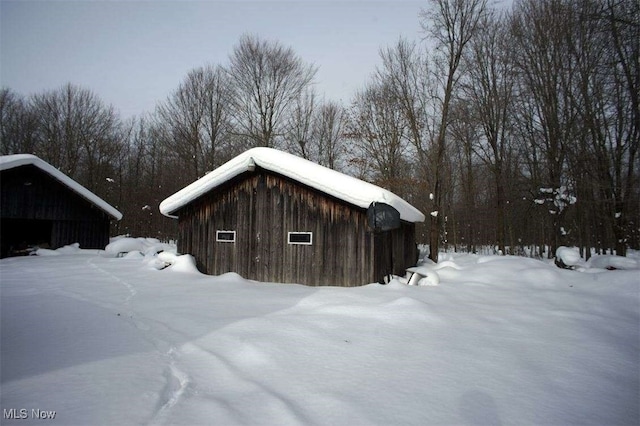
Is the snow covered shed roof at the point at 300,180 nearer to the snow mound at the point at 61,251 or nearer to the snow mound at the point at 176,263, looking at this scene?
the snow mound at the point at 176,263

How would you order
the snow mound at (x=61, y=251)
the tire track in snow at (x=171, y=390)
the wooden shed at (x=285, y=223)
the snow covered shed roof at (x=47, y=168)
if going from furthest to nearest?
the snow mound at (x=61, y=251), the snow covered shed roof at (x=47, y=168), the wooden shed at (x=285, y=223), the tire track in snow at (x=171, y=390)

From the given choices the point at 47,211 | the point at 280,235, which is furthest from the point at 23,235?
the point at 280,235

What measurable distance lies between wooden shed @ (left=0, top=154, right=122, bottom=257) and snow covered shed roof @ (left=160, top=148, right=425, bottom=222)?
9863 millimetres

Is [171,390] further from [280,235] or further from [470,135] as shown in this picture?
[470,135]

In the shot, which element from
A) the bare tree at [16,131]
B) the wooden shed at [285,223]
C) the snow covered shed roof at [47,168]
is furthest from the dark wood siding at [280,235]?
the bare tree at [16,131]

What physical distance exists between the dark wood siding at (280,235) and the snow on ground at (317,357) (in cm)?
167

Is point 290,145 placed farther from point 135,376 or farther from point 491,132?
point 135,376

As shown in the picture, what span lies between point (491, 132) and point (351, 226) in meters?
14.0

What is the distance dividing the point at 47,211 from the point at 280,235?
14655 millimetres

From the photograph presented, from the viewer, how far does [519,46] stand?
643 inches

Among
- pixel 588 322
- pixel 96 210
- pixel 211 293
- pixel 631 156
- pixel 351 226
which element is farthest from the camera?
pixel 96 210

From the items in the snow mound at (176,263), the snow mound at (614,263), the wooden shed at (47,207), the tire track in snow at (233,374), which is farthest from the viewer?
the wooden shed at (47,207)

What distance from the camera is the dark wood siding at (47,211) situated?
1594 cm

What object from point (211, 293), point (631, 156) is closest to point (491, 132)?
point (631, 156)
